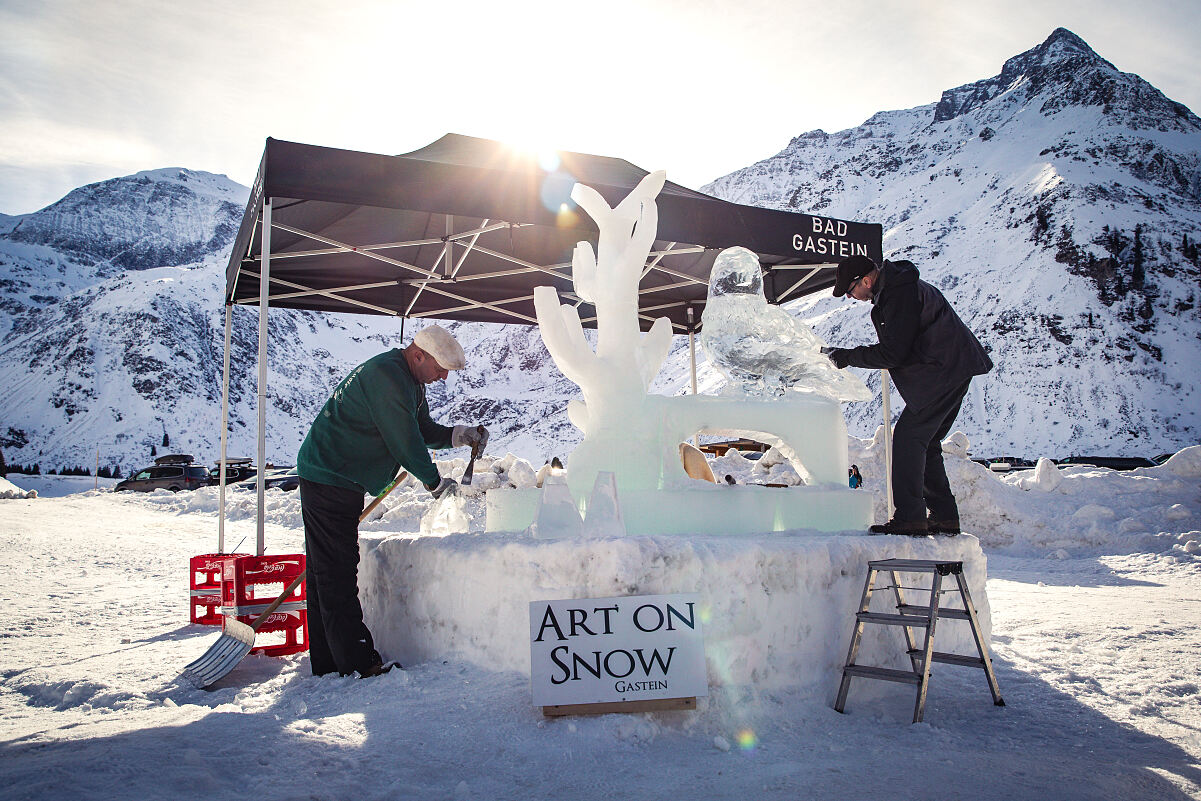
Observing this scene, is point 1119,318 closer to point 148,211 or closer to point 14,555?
point 14,555

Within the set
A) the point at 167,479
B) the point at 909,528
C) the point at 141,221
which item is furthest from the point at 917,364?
the point at 141,221

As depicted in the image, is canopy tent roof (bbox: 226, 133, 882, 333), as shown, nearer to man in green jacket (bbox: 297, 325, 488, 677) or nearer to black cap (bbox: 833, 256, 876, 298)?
man in green jacket (bbox: 297, 325, 488, 677)

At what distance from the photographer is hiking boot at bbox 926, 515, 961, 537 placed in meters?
3.41

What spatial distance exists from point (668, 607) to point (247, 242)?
162 inches

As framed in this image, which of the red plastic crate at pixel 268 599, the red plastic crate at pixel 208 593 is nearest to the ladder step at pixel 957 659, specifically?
the red plastic crate at pixel 268 599

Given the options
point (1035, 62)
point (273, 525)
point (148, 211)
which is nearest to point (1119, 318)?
point (273, 525)

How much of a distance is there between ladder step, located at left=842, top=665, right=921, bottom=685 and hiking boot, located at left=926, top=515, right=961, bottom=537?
94 cm

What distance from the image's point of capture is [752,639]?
9.00 ft

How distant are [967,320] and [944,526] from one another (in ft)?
147

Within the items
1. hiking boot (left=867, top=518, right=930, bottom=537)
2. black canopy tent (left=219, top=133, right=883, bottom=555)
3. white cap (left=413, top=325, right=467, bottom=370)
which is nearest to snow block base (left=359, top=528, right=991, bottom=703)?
hiking boot (left=867, top=518, right=930, bottom=537)

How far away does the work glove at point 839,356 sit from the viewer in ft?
12.0

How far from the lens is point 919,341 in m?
3.32

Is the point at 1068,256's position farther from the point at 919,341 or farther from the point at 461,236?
the point at 919,341

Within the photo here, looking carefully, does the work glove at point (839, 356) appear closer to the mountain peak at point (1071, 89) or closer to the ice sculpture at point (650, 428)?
the ice sculpture at point (650, 428)
